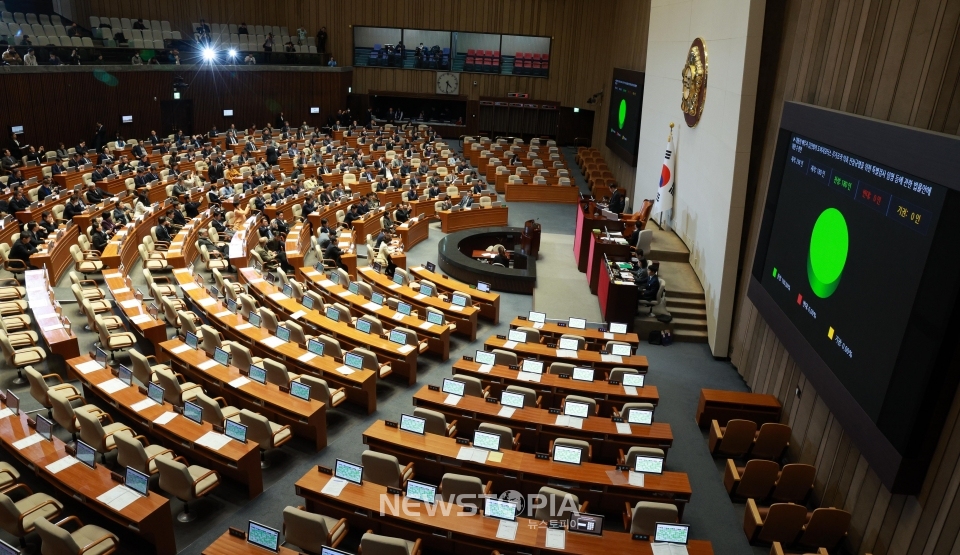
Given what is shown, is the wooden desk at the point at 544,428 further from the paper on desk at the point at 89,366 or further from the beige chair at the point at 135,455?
the paper on desk at the point at 89,366

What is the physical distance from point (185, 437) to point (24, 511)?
1500mm

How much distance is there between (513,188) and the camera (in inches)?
892

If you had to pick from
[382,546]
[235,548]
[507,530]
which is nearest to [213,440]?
[235,548]

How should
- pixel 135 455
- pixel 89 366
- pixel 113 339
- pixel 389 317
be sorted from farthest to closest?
pixel 389 317 → pixel 113 339 → pixel 89 366 → pixel 135 455

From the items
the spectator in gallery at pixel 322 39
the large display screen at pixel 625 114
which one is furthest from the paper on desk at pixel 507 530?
the spectator in gallery at pixel 322 39

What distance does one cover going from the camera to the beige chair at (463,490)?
6344 mm

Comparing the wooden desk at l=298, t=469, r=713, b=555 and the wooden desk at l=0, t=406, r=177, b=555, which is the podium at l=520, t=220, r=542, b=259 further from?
the wooden desk at l=0, t=406, r=177, b=555

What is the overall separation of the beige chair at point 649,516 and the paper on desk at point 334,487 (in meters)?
2.82

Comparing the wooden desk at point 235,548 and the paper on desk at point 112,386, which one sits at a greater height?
the paper on desk at point 112,386

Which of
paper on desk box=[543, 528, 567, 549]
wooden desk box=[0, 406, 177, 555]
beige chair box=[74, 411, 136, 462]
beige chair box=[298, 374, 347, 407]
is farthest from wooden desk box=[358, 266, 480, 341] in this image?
wooden desk box=[0, 406, 177, 555]

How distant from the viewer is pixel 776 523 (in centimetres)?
671

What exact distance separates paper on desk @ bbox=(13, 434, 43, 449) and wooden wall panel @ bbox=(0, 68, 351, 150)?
50.6ft

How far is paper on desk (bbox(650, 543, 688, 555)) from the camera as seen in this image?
579cm

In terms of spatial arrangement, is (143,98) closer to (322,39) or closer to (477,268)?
(322,39)
